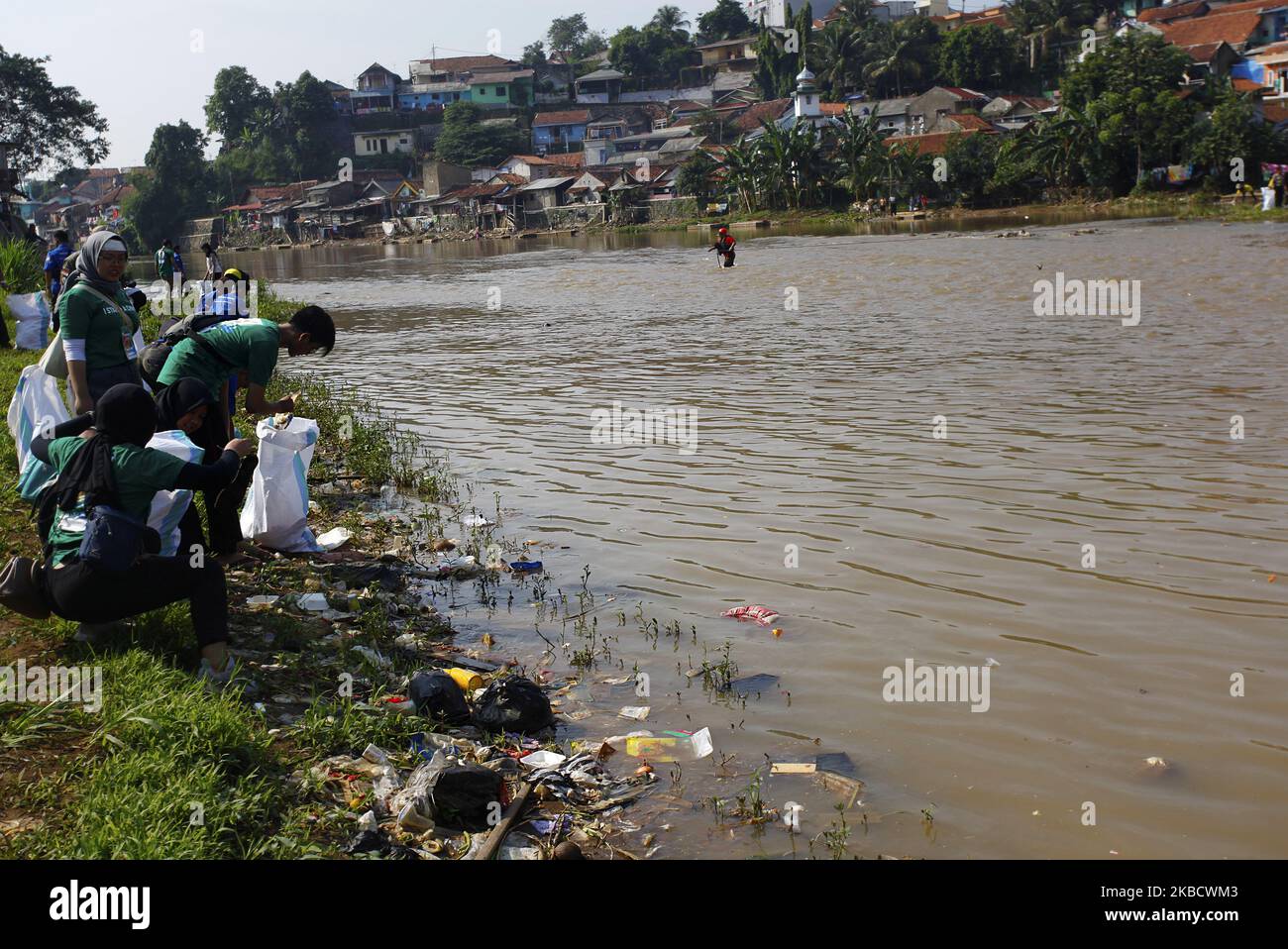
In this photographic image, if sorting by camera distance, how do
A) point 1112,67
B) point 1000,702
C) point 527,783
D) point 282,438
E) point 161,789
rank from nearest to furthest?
point 161,789
point 527,783
point 1000,702
point 282,438
point 1112,67

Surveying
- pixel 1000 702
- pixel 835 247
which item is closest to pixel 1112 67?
pixel 835 247

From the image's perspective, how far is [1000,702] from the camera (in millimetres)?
5086

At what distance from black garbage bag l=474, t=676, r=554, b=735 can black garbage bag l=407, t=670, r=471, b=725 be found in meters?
0.08

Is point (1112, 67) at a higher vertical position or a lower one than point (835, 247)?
higher

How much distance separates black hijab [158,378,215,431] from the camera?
5715 millimetres

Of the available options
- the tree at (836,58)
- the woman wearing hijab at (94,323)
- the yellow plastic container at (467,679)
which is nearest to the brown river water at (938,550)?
the yellow plastic container at (467,679)

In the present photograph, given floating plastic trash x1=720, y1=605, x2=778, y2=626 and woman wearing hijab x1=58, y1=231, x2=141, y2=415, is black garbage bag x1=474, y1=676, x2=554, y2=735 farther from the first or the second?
woman wearing hijab x1=58, y1=231, x2=141, y2=415

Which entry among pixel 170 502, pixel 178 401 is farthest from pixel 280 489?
pixel 170 502

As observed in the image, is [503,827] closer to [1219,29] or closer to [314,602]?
[314,602]

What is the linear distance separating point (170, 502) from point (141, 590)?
20.9 inches

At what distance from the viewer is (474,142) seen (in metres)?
93.8
